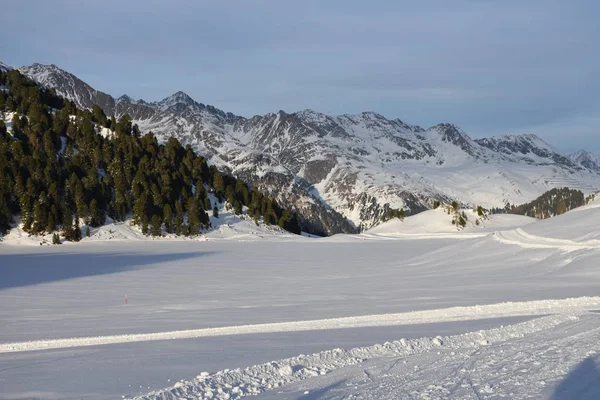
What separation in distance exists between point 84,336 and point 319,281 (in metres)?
15.3

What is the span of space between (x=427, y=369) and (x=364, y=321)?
5.70 metres

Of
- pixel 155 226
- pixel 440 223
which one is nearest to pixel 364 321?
pixel 155 226

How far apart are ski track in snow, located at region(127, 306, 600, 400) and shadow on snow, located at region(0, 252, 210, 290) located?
78.8 feet

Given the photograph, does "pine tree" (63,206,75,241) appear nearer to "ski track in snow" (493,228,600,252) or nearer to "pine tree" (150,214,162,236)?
"pine tree" (150,214,162,236)

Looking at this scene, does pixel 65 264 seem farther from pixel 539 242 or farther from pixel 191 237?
pixel 539 242

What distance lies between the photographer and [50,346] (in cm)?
1257

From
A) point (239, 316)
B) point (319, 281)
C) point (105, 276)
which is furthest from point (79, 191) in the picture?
point (239, 316)

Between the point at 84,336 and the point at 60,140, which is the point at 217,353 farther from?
the point at 60,140

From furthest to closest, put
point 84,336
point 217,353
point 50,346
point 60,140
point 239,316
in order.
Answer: point 60,140, point 239,316, point 84,336, point 50,346, point 217,353

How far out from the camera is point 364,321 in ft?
47.1

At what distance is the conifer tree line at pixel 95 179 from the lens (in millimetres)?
68500

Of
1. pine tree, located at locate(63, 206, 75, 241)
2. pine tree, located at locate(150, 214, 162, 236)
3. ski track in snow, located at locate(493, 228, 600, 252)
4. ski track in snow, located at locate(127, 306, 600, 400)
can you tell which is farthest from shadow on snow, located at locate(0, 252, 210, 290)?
ski track in snow, located at locate(493, 228, 600, 252)

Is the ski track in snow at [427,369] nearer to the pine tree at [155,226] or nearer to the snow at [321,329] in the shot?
the snow at [321,329]

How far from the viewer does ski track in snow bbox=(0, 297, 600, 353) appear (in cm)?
1303
